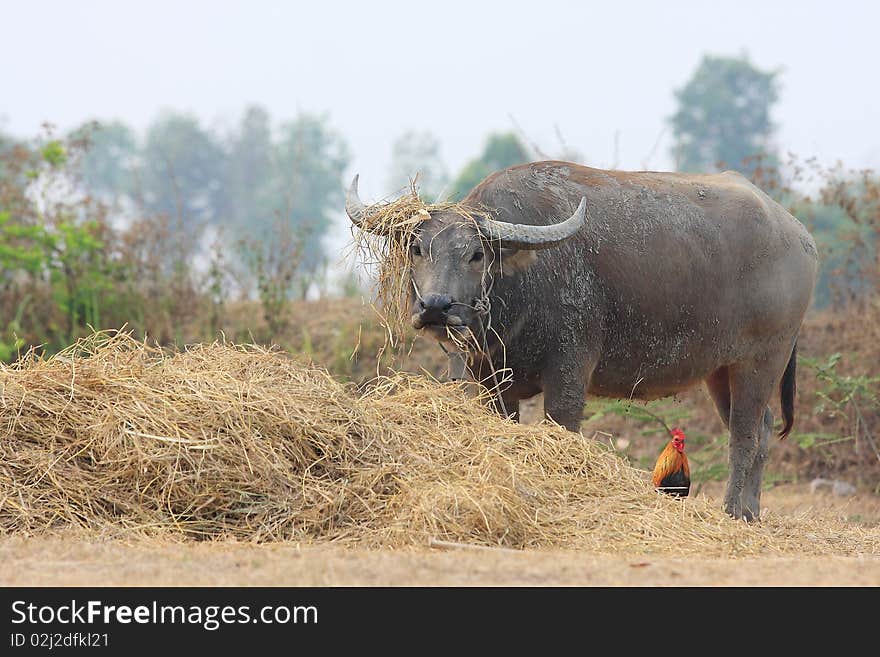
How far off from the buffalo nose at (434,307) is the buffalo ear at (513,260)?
559mm

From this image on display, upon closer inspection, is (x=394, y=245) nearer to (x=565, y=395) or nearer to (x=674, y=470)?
(x=565, y=395)

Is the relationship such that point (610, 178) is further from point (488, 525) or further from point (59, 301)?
point (59, 301)

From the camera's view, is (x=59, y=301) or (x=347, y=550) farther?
(x=59, y=301)

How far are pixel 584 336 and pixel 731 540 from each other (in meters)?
1.71

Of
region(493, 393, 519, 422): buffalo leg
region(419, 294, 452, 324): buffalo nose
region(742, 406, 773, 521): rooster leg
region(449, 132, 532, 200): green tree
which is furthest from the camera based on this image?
region(449, 132, 532, 200): green tree

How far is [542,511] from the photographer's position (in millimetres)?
5191

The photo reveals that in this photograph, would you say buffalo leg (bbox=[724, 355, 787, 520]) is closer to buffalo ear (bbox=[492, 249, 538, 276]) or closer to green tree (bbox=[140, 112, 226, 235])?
buffalo ear (bbox=[492, 249, 538, 276])

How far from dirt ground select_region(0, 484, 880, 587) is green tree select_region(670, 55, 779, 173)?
51182 mm

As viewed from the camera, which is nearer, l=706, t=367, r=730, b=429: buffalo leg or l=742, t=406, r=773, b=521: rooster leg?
l=742, t=406, r=773, b=521: rooster leg

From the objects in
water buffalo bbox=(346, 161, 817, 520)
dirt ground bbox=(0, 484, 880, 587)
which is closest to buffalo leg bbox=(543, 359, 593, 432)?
water buffalo bbox=(346, 161, 817, 520)

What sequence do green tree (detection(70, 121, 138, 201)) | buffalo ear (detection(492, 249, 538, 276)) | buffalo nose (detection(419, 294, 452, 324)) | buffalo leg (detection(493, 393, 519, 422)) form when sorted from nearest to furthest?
buffalo nose (detection(419, 294, 452, 324)), buffalo ear (detection(492, 249, 538, 276)), buffalo leg (detection(493, 393, 519, 422)), green tree (detection(70, 121, 138, 201))

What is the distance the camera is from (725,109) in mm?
55344

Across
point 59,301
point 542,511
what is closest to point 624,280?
point 542,511

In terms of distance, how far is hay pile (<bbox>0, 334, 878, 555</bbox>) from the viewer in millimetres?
5023
